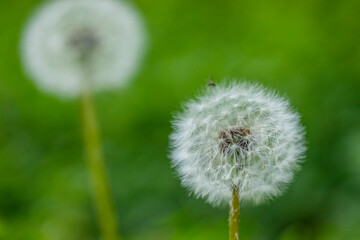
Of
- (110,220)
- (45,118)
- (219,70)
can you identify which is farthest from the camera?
(45,118)

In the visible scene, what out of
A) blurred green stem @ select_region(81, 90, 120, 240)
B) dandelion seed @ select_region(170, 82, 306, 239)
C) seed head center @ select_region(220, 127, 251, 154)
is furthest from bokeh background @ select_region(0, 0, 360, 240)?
seed head center @ select_region(220, 127, 251, 154)

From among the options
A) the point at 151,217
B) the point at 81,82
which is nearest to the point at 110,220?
the point at 151,217

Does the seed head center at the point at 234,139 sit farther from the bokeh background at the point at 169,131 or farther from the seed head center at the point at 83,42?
the seed head center at the point at 83,42

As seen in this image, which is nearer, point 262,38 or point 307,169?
point 307,169

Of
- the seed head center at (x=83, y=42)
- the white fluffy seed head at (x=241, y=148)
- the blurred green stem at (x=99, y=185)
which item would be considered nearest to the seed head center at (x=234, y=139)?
the white fluffy seed head at (x=241, y=148)

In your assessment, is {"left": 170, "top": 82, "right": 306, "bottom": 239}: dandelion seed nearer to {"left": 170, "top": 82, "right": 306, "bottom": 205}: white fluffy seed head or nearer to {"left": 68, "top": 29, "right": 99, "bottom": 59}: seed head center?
{"left": 170, "top": 82, "right": 306, "bottom": 205}: white fluffy seed head

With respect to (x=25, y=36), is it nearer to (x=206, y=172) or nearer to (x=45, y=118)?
(x=45, y=118)

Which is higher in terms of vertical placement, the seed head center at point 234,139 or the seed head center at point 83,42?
the seed head center at point 83,42
